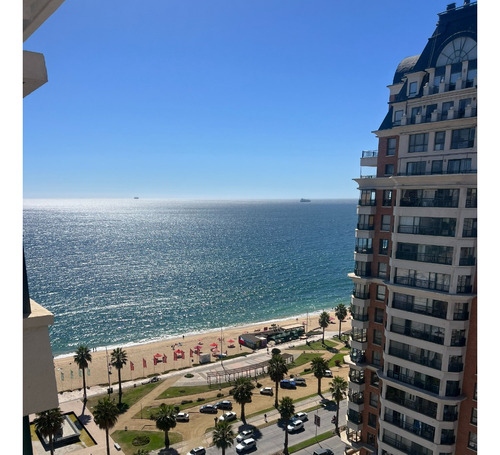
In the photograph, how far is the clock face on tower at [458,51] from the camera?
26.5m

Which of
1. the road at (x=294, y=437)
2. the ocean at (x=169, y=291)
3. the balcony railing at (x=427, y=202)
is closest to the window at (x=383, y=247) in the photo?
the balcony railing at (x=427, y=202)

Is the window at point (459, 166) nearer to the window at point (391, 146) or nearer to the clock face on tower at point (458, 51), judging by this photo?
the window at point (391, 146)

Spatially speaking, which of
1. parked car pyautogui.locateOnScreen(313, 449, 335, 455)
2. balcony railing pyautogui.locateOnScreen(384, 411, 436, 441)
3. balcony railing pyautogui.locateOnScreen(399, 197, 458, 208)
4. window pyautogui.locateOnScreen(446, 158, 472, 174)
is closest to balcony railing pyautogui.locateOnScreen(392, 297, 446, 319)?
balcony railing pyautogui.locateOnScreen(399, 197, 458, 208)

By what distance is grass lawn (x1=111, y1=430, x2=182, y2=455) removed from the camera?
49531 mm

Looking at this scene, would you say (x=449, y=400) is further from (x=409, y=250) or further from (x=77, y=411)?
(x=77, y=411)

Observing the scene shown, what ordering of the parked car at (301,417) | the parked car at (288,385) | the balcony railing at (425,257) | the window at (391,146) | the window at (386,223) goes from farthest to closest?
the parked car at (288,385), the parked car at (301,417), the window at (386,223), the window at (391,146), the balcony railing at (425,257)

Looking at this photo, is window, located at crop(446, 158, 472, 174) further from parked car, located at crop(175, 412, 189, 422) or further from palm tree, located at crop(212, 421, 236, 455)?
parked car, located at crop(175, 412, 189, 422)

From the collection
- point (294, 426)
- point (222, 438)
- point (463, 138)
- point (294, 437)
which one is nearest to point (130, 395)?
point (222, 438)

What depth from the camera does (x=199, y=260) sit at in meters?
185

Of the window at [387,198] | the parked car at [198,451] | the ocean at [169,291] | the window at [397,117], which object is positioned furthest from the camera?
the ocean at [169,291]

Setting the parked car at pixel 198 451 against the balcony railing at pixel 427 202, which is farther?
the parked car at pixel 198 451

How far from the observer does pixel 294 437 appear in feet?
173

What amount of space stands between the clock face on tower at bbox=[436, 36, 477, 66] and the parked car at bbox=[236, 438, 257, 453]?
49.0 meters

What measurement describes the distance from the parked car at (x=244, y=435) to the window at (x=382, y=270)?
1298 inches
